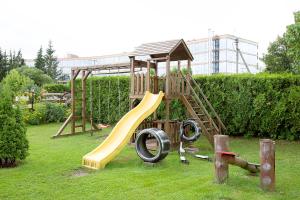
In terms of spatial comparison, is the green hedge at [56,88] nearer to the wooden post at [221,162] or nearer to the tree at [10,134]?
the tree at [10,134]

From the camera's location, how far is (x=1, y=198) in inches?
223

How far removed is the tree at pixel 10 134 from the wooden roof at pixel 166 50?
189 inches

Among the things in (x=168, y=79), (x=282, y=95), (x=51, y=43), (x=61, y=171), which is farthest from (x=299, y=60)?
(x=51, y=43)

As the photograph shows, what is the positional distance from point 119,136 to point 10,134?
2.81 m

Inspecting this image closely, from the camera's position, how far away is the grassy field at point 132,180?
585 cm

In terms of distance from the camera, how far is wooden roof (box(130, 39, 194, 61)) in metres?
11.0

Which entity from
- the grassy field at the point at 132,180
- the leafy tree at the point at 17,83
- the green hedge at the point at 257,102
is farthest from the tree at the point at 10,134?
the leafy tree at the point at 17,83

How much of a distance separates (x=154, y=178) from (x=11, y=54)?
45.6 meters

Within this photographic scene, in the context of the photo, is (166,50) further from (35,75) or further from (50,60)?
(50,60)

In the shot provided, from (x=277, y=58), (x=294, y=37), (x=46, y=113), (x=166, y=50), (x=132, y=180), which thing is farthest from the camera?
(x=277, y=58)

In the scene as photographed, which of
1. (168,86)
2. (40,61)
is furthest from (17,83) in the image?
(40,61)

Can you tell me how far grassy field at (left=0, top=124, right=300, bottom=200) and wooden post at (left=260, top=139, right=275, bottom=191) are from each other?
0.50ft

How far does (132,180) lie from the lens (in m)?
6.79

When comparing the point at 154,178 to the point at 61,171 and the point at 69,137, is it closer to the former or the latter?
the point at 61,171
